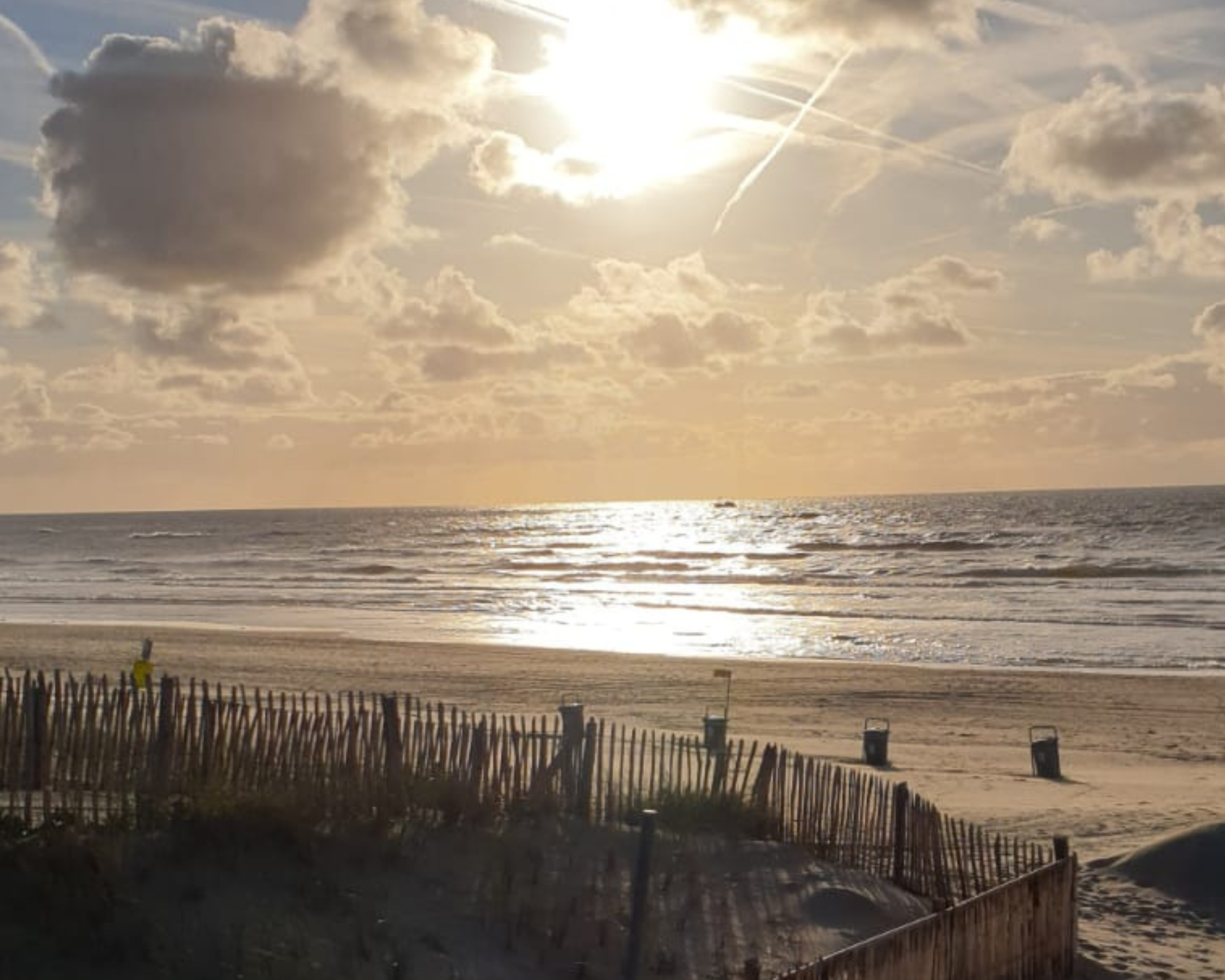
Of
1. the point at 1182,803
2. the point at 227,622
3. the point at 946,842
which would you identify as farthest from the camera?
the point at 227,622

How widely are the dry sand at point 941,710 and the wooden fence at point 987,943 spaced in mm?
612

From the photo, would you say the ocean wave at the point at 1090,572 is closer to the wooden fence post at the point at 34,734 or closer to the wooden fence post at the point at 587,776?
the wooden fence post at the point at 587,776

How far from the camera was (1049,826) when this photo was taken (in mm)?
13898

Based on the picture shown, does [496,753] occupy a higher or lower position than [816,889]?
higher

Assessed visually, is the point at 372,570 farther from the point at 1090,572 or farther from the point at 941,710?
the point at 941,710

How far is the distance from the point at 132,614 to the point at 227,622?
4663 millimetres

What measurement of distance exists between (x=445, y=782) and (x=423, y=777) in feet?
0.50

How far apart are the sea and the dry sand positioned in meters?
3.27

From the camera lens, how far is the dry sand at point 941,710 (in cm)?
1110

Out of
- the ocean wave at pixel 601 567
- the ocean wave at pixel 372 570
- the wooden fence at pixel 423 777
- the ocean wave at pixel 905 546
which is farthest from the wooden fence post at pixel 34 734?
the ocean wave at pixel 905 546

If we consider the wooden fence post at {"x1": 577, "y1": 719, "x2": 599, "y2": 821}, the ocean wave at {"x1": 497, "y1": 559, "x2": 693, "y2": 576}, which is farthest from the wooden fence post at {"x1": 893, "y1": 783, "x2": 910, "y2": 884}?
the ocean wave at {"x1": 497, "y1": 559, "x2": 693, "y2": 576}

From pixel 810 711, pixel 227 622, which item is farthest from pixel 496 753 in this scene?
pixel 227 622

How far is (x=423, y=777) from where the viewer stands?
9.42m

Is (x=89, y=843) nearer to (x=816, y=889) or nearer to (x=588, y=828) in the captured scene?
(x=588, y=828)
